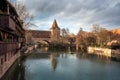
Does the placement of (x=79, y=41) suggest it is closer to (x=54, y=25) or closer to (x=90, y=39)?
(x=90, y=39)

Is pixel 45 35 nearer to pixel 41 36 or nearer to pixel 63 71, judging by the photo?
pixel 41 36

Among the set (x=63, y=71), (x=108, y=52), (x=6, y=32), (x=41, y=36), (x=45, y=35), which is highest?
(x=45, y=35)

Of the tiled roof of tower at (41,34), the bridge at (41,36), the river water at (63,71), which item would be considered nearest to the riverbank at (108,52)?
the river water at (63,71)

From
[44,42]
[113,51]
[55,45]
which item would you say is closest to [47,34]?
[44,42]

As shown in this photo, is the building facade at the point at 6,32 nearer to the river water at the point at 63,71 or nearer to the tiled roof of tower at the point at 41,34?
the river water at the point at 63,71

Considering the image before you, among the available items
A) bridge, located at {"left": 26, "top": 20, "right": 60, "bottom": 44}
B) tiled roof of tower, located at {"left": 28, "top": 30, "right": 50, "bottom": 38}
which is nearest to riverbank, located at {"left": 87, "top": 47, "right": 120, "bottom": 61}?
bridge, located at {"left": 26, "top": 20, "right": 60, "bottom": 44}

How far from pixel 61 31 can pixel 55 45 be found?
31905 mm

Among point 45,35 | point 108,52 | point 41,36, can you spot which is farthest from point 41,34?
point 108,52

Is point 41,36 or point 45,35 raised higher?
point 45,35

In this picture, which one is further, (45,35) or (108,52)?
(45,35)

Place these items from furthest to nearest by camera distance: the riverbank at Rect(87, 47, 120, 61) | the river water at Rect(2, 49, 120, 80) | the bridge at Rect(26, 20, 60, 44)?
the bridge at Rect(26, 20, 60, 44) → the riverbank at Rect(87, 47, 120, 61) → the river water at Rect(2, 49, 120, 80)

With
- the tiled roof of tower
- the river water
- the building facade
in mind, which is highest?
the tiled roof of tower

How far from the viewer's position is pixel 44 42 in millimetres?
130125

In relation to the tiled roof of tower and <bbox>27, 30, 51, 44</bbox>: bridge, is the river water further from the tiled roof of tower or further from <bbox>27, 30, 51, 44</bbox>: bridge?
the tiled roof of tower
